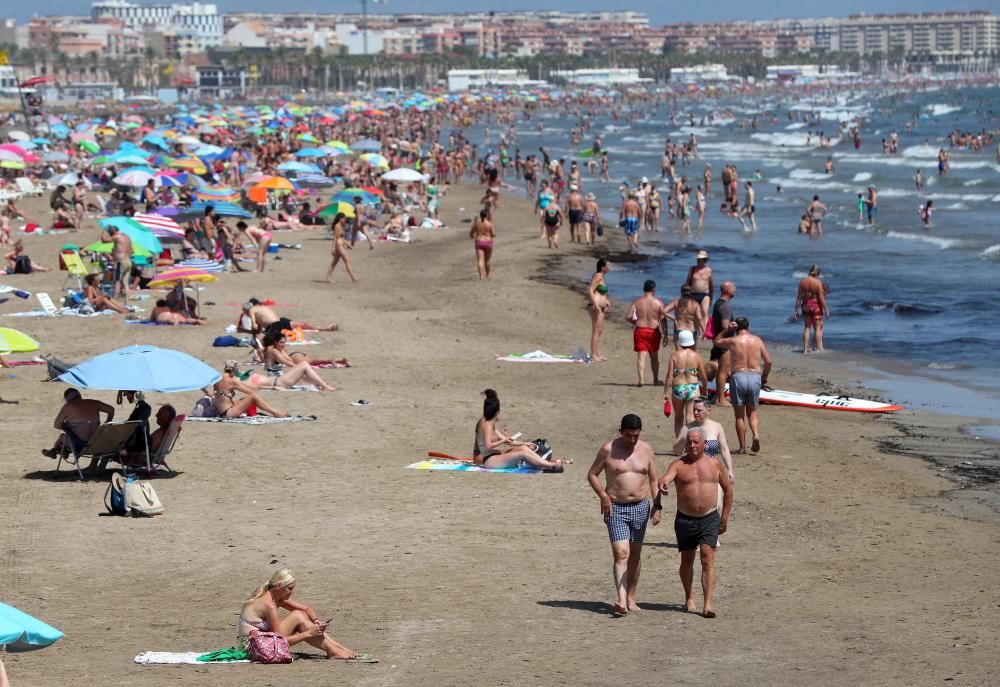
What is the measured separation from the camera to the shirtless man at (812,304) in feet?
59.8

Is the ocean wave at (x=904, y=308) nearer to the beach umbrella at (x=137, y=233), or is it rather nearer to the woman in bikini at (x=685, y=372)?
the beach umbrella at (x=137, y=233)

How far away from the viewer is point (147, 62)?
174000 mm

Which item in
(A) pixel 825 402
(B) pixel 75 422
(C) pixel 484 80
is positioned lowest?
(A) pixel 825 402

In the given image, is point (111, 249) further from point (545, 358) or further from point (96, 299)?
point (545, 358)

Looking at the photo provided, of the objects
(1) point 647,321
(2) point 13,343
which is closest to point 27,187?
(2) point 13,343

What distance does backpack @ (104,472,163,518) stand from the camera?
1072cm

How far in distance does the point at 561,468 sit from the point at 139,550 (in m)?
3.74

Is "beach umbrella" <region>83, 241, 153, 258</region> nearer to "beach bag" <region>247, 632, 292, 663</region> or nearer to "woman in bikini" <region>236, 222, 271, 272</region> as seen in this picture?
"woman in bikini" <region>236, 222, 271, 272</region>

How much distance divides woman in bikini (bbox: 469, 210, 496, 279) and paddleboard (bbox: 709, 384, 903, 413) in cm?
925

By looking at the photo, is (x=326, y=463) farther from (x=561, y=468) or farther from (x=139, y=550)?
(x=139, y=550)

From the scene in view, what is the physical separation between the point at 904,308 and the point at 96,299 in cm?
1196

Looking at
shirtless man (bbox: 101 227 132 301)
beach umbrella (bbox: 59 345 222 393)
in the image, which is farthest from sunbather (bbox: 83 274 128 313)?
beach umbrella (bbox: 59 345 222 393)

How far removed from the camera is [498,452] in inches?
488

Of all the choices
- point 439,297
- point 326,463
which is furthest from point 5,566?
point 439,297
